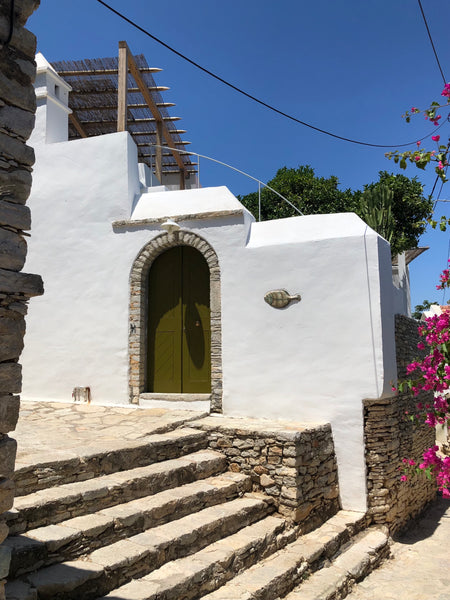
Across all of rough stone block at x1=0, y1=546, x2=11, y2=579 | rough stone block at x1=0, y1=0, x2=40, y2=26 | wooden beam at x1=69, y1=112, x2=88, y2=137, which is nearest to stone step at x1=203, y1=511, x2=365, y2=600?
rough stone block at x1=0, y1=546, x2=11, y2=579

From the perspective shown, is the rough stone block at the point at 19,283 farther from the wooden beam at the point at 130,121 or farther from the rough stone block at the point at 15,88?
the wooden beam at the point at 130,121

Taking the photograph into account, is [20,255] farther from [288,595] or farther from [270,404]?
[270,404]

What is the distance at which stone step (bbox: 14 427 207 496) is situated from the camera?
15.3 ft

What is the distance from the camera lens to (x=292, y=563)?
5258mm

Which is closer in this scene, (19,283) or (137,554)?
(19,283)

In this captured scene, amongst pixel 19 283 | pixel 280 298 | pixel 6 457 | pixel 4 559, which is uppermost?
pixel 280 298

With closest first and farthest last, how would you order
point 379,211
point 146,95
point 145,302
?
point 145,302
point 379,211
point 146,95

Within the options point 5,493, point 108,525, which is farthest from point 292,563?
point 5,493

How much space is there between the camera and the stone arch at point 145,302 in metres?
8.05

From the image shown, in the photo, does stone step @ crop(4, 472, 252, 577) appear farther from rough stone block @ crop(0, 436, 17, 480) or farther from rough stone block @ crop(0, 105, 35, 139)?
rough stone block @ crop(0, 105, 35, 139)

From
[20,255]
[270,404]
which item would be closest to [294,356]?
[270,404]

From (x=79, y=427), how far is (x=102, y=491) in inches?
83.7

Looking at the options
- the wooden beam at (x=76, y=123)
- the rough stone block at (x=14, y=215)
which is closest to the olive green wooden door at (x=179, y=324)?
the rough stone block at (x=14, y=215)

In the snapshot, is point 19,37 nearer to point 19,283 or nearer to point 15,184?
point 15,184
